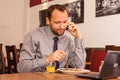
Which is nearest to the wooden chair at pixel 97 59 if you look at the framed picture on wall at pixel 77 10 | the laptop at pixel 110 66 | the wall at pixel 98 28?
the laptop at pixel 110 66

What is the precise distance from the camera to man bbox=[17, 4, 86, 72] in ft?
7.89

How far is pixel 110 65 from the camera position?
173 cm

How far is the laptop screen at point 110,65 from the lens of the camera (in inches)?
66.1

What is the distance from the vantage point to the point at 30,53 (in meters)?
2.45

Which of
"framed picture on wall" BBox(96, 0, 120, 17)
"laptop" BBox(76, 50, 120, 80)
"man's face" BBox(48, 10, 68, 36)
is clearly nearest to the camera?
"laptop" BBox(76, 50, 120, 80)

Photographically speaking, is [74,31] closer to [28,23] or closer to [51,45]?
[51,45]

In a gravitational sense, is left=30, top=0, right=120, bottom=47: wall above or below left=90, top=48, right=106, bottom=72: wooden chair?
above

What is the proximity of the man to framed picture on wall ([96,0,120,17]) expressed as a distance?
2.36 metres

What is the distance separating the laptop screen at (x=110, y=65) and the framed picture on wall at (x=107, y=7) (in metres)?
3.19

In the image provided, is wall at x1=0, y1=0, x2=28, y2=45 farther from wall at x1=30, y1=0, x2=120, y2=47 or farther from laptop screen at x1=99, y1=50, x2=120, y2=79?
laptop screen at x1=99, y1=50, x2=120, y2=79

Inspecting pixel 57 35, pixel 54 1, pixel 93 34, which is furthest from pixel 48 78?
pixel 54 1

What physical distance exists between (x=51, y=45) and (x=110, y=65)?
976 millimetres

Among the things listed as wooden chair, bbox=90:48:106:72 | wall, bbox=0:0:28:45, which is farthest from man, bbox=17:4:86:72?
wall, bbox=0:0:28:45

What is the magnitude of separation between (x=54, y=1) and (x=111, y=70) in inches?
207
